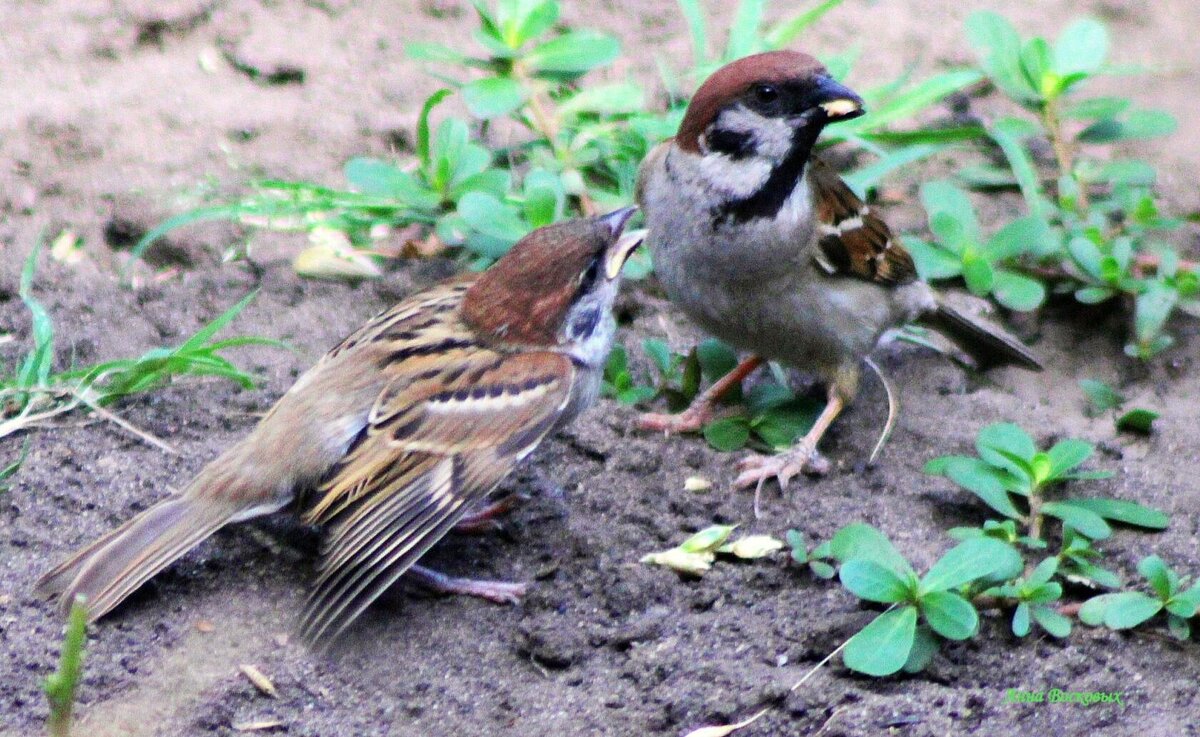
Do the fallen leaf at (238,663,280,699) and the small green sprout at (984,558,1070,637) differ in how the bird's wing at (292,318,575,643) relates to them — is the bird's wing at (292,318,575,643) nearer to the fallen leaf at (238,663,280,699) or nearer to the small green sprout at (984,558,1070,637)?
the fallen leaf at (238,663,280,699)

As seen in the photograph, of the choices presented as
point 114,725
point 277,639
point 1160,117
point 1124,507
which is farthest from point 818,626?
point 1160,117

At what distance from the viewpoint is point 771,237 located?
393 cm

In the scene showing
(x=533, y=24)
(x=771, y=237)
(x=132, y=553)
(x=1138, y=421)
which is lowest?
(x=1138, y=421)

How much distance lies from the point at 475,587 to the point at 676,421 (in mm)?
915

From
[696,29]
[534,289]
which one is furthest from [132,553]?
[696,29]

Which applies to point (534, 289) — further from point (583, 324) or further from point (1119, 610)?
point (1119, 610)

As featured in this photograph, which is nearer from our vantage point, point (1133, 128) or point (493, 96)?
point (493, 96)

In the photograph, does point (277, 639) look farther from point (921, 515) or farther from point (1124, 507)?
point (1124, 507)

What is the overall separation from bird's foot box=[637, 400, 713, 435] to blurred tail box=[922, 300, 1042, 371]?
2.83 feet

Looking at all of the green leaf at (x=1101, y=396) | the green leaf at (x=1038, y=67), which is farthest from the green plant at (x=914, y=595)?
the green leaf at (x=1038, y=67)

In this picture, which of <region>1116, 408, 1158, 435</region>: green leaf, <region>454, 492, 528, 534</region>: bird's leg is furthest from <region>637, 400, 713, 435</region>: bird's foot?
<region>1116, 408, 1158, 435</region>: green leaf

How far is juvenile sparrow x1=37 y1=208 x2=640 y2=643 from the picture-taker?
10.5ft

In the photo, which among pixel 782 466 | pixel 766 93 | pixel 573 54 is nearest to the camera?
pixel 766 93

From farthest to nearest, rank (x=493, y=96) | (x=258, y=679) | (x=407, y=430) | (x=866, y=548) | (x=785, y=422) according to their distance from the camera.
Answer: (x=493, y=96) < (x=785, y=422) < (x=407, y=430) < (x=866, y=548) < (x=258, y=679)
